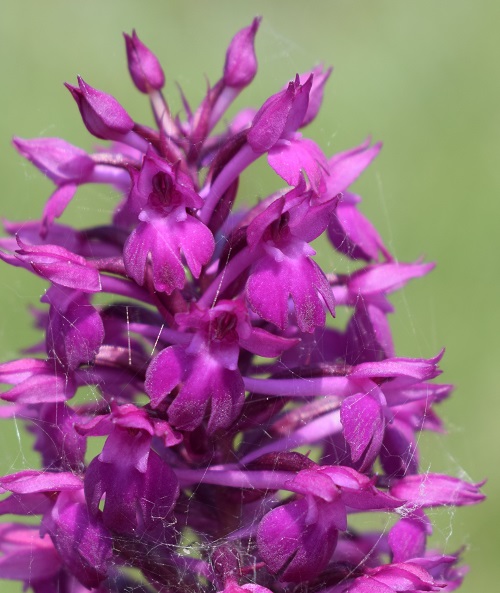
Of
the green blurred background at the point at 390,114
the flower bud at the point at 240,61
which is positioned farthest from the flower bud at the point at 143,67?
the green blurred background at the point at 390,114


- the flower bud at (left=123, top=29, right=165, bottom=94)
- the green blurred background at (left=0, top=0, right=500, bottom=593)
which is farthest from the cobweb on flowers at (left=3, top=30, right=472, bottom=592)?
the flower bud at (left=123, top=29, right=165, bottom=94)

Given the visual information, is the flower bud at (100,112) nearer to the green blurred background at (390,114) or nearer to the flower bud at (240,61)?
the flower bud at (240,61)

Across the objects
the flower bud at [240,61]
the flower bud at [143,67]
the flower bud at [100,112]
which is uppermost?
the flower bud at [240,61]

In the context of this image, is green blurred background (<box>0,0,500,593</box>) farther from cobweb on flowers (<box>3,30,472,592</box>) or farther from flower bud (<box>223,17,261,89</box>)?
flower bud (<box>223,17,261,89</box>)

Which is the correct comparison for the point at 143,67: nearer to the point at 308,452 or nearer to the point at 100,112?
the point at 100,112

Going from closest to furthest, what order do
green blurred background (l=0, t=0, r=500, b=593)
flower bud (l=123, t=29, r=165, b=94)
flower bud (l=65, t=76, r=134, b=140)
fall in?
1. flower bud (l=65, t=76, r=134, b=140)
2. flower bud (l=123, t=29, r=165, b=94)
3. green blurred background (l=0, t=0, r=500, b=593)

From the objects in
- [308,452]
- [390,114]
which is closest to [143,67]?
[308,452]

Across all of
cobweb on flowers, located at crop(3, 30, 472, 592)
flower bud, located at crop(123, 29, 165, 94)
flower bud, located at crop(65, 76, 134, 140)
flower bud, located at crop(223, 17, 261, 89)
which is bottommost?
cobweb on flowers, located at crop(3, 30, 472, 592)

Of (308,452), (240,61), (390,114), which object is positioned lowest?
(308,452)

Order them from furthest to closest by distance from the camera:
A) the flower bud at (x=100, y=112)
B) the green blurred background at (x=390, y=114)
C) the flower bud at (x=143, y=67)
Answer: the green blurred background at (x=390, y=114) < the flower bud at (x=143, y=67) < the flower bud at (x=100, y=112)
